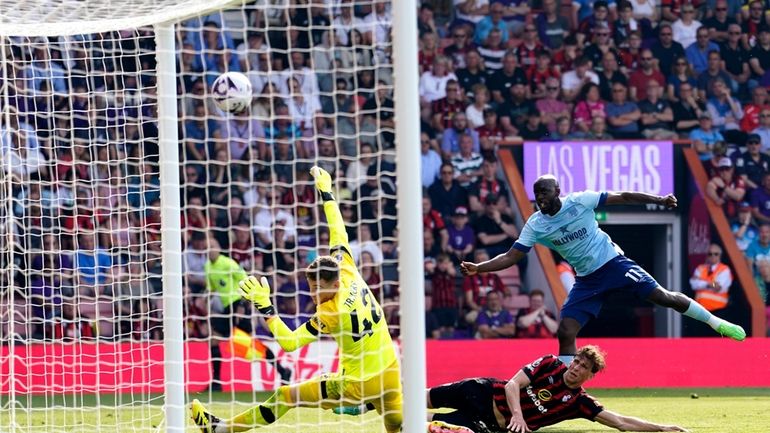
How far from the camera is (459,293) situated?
1573cm

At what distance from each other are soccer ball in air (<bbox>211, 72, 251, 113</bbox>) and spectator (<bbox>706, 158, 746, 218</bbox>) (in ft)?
30.4

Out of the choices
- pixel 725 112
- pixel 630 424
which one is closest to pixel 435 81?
pixel 725 112

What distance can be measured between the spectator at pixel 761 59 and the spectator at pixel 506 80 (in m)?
3.42

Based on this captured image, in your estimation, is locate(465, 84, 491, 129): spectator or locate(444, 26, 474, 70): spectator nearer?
locate(465, 84, 491, 129): spectator

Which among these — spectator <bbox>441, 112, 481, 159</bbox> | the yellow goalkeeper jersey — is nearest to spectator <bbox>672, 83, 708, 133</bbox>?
spectator <bbox>441, 112, 481, 159</bbox>

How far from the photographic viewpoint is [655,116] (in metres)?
17.1

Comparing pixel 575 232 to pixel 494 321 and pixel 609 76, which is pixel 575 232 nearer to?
pixel 494 321

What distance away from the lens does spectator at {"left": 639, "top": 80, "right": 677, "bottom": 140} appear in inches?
666

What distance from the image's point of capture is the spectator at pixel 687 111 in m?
17.1

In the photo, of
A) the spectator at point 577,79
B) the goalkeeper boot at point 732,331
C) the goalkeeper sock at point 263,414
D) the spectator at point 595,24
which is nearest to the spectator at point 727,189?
the spectator at point 577,79

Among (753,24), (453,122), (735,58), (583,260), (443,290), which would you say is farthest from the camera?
(753,24)

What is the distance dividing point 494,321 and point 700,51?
5452 millimetres

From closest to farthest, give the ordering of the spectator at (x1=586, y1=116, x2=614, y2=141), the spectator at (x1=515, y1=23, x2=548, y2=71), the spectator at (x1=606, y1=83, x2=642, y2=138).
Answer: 1. the spectator at (x1=586, y1=116, x2=614, y2=141)
2. the spectator at (x1=606, y1=83, x2=642, y2=138)
3. the spectator at (x1=515, y1=23, x2=548, y2=71)

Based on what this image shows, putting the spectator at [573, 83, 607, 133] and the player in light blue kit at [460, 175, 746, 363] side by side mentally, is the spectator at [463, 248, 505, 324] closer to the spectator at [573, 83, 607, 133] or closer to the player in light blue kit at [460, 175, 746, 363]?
the spectator at [573, 83, 607, 133]
